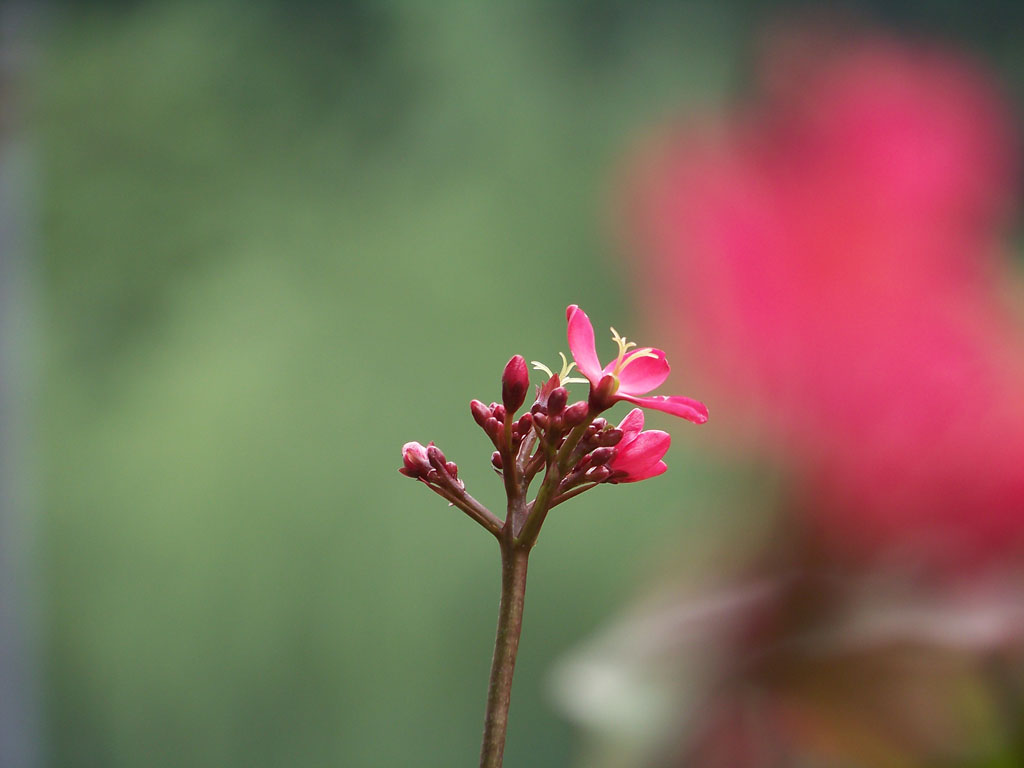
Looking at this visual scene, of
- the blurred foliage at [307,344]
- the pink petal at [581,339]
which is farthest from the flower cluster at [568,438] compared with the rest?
the blurred foliage at [307,344]

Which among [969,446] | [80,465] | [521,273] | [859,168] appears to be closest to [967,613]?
[969,446]

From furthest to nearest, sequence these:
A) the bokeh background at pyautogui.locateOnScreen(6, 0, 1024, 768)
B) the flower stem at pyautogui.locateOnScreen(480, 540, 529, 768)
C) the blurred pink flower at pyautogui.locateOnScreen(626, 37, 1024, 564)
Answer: the bokeh background at pyautogui.locateOnScreen(6, 0, 1024, 768) → the blurred pink flower at pyautogui.locateOnScreen(626, 37, 1024, 564) → the flower stem at pyautogui.locateOnScreen(480, 540, 529, 768)

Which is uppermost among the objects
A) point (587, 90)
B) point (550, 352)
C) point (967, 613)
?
point (587, 90)

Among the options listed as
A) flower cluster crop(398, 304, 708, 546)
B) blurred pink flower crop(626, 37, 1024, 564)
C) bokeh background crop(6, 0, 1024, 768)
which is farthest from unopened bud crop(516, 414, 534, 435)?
bokeh background crop(6, 0, 1024, 768)

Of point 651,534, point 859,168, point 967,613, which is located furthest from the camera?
point 651,534

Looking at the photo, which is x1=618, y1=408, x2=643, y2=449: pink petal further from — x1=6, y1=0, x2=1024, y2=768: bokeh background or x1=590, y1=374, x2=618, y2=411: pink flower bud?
x1=6, y1=0, x2=1024, y2=768: bokeh background

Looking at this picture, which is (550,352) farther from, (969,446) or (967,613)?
(967,613)

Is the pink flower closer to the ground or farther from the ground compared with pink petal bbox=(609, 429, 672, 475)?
farther from the ground
